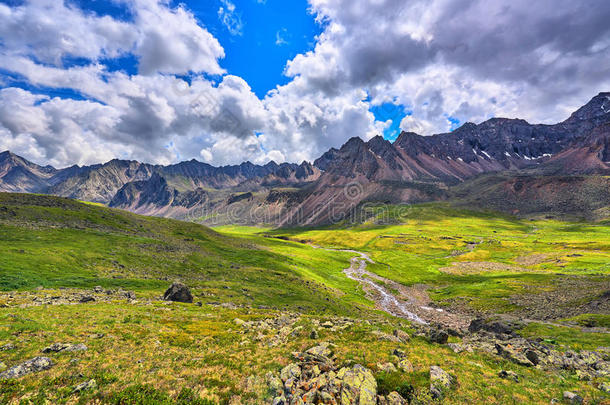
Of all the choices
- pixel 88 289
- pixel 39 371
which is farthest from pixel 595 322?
pixel 88 289

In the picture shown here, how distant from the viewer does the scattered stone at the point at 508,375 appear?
64.3 ft

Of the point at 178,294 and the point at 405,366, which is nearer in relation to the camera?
the point at 405,366

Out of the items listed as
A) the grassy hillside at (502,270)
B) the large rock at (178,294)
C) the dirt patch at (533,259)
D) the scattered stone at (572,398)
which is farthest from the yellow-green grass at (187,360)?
the dirt patch at (533,259)

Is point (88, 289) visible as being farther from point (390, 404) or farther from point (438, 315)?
point (438, 315)

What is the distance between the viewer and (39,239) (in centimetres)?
6075

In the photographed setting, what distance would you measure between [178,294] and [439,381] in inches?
1576

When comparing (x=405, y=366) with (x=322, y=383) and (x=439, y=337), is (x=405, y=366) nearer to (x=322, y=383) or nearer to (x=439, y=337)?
(x=322, y=383)

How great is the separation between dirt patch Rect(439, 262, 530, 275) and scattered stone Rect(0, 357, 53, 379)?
121 metres

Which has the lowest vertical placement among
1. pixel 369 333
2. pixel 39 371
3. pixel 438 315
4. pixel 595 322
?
pixel 438 315

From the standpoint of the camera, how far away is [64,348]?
63.7 feet

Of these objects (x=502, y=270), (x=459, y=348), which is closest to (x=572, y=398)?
(x=459, y=348)

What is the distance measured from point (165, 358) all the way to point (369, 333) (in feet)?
67.2

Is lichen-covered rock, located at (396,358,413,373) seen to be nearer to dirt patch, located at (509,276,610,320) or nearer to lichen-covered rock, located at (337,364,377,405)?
lichen-covered rock, located at (337,364,377,405)

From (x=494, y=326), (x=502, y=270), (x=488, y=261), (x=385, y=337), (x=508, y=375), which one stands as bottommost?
(x=488, y=261)
